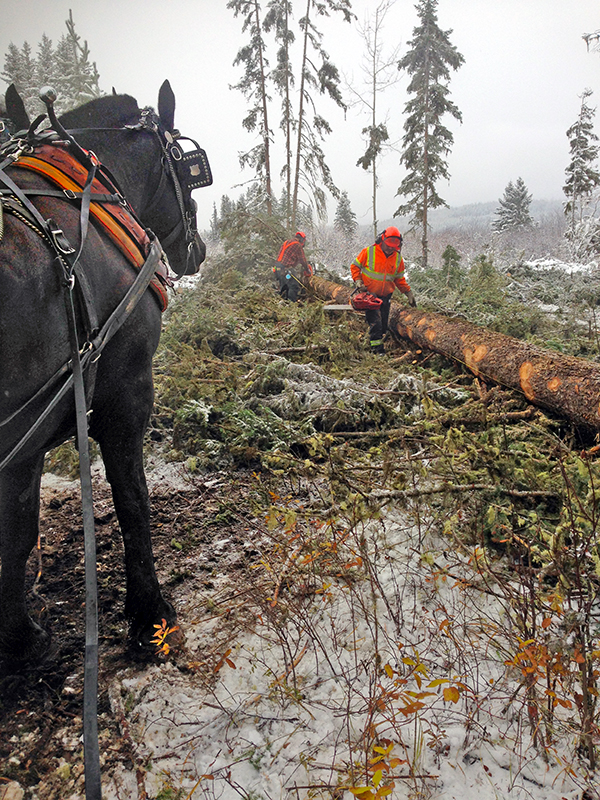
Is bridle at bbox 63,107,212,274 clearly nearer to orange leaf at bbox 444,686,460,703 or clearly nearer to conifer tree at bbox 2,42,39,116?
orange leaf at bbox 444,686,460,703

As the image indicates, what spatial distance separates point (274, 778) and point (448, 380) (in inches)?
199

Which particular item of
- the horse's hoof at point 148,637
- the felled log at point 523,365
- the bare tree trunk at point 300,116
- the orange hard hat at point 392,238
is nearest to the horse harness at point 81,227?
the horse's hoof at point 148,637

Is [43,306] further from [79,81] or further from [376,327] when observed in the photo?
[79,81]

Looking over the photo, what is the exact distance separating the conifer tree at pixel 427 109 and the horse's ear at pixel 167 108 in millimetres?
19474

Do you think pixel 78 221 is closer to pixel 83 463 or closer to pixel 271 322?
pixel 83 463

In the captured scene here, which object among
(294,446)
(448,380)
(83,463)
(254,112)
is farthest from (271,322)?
(254,112)

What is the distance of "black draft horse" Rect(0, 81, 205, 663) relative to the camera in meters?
1.73

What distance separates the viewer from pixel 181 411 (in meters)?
4.75

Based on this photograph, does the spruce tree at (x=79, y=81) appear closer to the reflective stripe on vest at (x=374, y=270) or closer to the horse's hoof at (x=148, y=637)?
the reflective stripe on vest at (x=374, y=270)

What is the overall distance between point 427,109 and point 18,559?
2429cm

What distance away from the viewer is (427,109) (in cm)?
2042

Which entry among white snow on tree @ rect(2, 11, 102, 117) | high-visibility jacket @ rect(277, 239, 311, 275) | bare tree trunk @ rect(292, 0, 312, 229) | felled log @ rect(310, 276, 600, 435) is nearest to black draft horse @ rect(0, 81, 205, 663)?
felled log @ rect(310, 276, 600, 435)

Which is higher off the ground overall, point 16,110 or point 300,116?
point 300,116

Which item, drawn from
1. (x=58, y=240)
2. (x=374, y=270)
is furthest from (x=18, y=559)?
(x=374, y=270)
